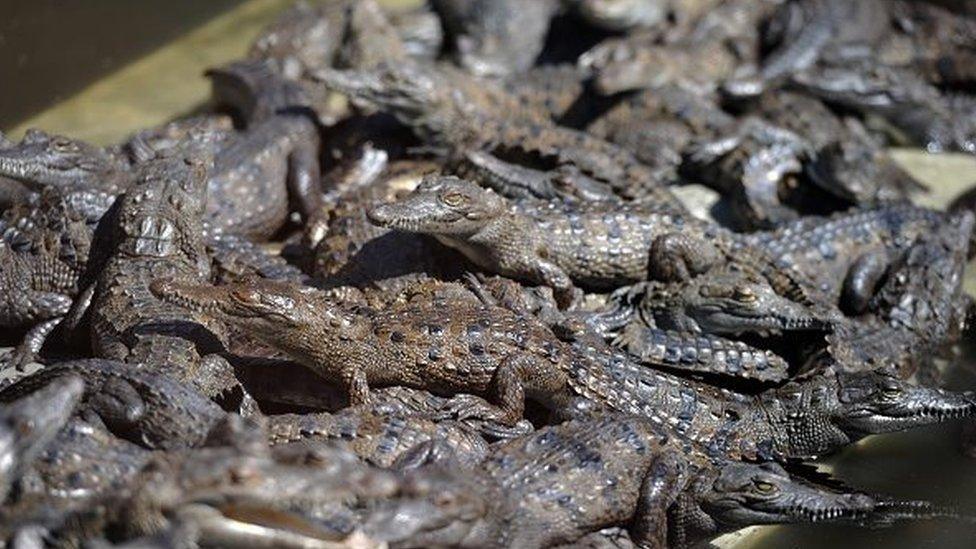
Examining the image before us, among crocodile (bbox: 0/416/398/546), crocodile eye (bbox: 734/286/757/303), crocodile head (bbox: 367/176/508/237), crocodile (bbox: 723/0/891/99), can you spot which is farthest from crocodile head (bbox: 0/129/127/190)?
crocodile (bbox: 723/0/891/99)

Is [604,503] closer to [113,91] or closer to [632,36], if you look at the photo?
[632,36]

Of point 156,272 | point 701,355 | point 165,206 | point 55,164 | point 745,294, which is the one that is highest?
point 55,164

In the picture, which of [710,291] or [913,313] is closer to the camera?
[710,291]

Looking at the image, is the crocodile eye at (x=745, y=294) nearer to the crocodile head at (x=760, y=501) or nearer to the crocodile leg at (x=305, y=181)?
the crocodile head at (x=760, y=501)

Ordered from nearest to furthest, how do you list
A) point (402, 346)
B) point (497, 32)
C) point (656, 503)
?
point (656, 503)
point (402, 346)
point (497, 32)

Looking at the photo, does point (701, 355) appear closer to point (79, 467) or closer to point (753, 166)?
point (753, 166)

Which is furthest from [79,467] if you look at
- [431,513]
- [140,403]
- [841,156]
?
[841,156]
